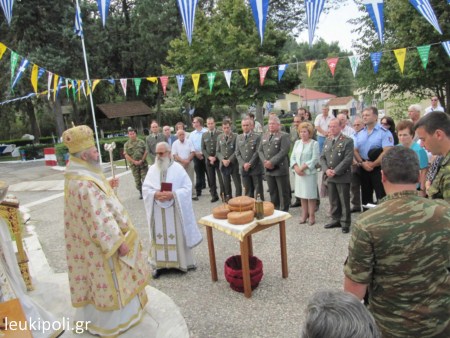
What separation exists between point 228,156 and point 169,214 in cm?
336

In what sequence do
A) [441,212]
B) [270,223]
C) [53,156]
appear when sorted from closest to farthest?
[441,212] < [270,223] < [53,156]

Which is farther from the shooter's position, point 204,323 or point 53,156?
point 53,156

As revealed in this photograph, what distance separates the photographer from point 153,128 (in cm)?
906

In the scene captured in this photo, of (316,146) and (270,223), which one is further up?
(316,146)

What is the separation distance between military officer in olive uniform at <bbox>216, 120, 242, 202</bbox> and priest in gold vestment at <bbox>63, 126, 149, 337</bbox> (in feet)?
14.9

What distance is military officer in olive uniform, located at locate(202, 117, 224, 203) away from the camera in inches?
330

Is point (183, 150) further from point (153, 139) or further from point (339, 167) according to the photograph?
point (339, 167)

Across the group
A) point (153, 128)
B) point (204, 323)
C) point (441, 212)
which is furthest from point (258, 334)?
point (153, 128)

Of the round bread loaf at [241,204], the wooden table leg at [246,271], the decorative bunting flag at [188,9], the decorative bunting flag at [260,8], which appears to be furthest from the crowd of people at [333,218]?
the decorative bunting flag at [188,9]

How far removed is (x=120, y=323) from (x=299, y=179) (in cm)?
396

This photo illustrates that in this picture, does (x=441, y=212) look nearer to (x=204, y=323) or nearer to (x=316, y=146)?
(x=204, y=323)

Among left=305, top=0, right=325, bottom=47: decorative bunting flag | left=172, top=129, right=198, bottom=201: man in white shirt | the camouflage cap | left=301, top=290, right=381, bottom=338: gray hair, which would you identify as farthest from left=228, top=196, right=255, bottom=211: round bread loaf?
left=172, top=129, right=198, bottom=201: man in white shirt

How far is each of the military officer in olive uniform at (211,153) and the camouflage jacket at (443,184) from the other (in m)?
5.88

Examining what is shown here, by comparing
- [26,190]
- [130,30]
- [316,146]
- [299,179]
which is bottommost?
[26,190]
